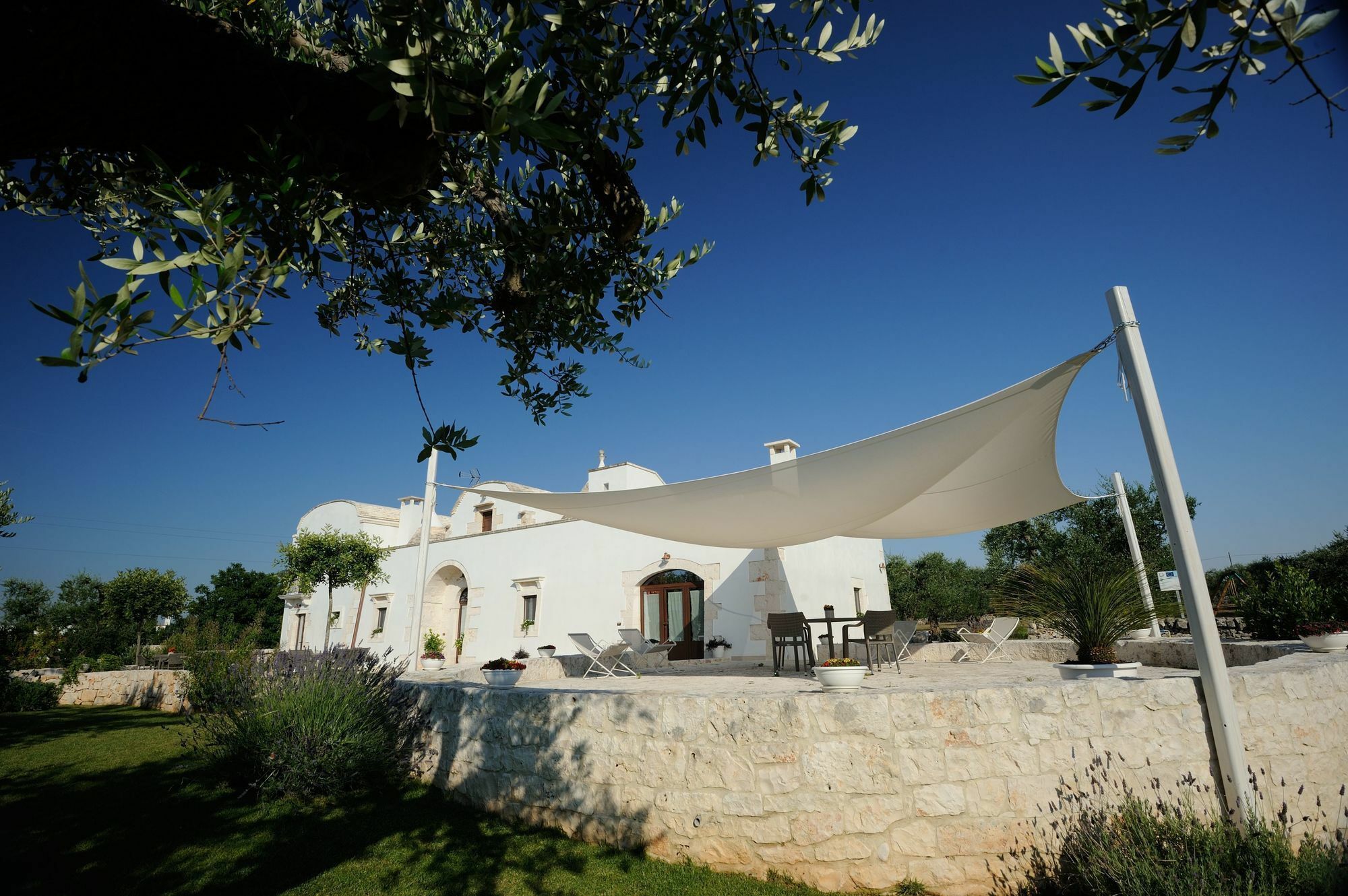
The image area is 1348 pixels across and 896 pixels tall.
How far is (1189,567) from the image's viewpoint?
3.03m

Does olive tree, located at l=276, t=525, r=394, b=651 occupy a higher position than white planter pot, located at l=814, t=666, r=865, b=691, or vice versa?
olive tree, located at l=276, t=525, r=394, b=651

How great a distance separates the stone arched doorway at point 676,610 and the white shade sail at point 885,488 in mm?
4668

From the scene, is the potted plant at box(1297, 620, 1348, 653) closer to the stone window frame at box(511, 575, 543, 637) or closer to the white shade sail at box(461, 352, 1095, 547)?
the white shade sail at box(461, 352, 1095, 547)

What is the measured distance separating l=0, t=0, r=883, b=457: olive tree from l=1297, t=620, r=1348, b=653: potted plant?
5.42 metres

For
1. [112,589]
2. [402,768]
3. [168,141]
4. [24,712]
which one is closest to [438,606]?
[24,712]

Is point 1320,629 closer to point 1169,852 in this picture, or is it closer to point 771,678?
point 1169,852

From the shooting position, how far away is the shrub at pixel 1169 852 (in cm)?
234

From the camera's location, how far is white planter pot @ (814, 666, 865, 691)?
4590 millimetres

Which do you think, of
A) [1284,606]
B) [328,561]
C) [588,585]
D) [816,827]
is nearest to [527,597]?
[588,585]

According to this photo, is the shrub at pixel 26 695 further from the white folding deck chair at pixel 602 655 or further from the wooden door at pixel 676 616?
the wooden door at pixel 676 616

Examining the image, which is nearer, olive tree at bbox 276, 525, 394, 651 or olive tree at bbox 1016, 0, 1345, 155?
olive tree at bbox 1016, 0, 1345, 155

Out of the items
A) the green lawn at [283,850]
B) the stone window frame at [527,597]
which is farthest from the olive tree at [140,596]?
the green lawn at [283,850]

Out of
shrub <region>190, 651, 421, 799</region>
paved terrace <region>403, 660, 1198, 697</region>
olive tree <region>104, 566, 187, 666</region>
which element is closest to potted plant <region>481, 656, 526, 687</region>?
paved terrace <region>403, 660, 1198, 697</region>

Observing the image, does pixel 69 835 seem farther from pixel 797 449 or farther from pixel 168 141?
pixel 797 449
